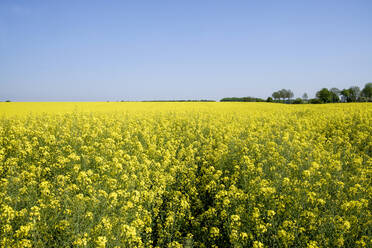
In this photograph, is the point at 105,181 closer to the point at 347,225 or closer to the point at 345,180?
the point at 347,225

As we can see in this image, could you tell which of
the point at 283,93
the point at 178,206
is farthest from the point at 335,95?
the point at 178,206

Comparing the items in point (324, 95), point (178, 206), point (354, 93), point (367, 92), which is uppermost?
point (354, 93)

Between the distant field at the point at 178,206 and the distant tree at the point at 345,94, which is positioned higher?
the distant tree at the point at 345,94

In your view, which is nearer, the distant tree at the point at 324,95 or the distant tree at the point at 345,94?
the distant tree at the point at 324,95

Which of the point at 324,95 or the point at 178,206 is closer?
the point at 178,206

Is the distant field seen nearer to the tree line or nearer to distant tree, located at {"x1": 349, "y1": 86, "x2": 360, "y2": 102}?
the tree line

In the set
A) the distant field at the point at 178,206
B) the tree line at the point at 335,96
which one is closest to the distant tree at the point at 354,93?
the tree line at the point at 335,96

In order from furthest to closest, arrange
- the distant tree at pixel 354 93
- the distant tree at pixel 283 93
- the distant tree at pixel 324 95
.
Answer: the distant tree at pixel 283 93
the distant tree at pixel 354 93
the distant tree at pixel 324 95

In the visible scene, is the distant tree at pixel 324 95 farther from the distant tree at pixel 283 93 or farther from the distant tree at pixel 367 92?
the distant tree at pixel 283 93

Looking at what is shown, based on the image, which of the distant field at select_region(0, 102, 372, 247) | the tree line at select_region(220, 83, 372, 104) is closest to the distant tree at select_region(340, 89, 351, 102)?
the tree line at select_region(220, 83, 372, 104)

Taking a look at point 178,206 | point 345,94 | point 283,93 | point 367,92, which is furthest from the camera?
point 283,93

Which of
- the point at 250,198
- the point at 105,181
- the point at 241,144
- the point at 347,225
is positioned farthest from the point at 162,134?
the point at 347,225

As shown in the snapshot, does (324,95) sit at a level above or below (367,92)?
below

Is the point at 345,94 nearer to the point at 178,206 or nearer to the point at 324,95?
the point at 324,95
